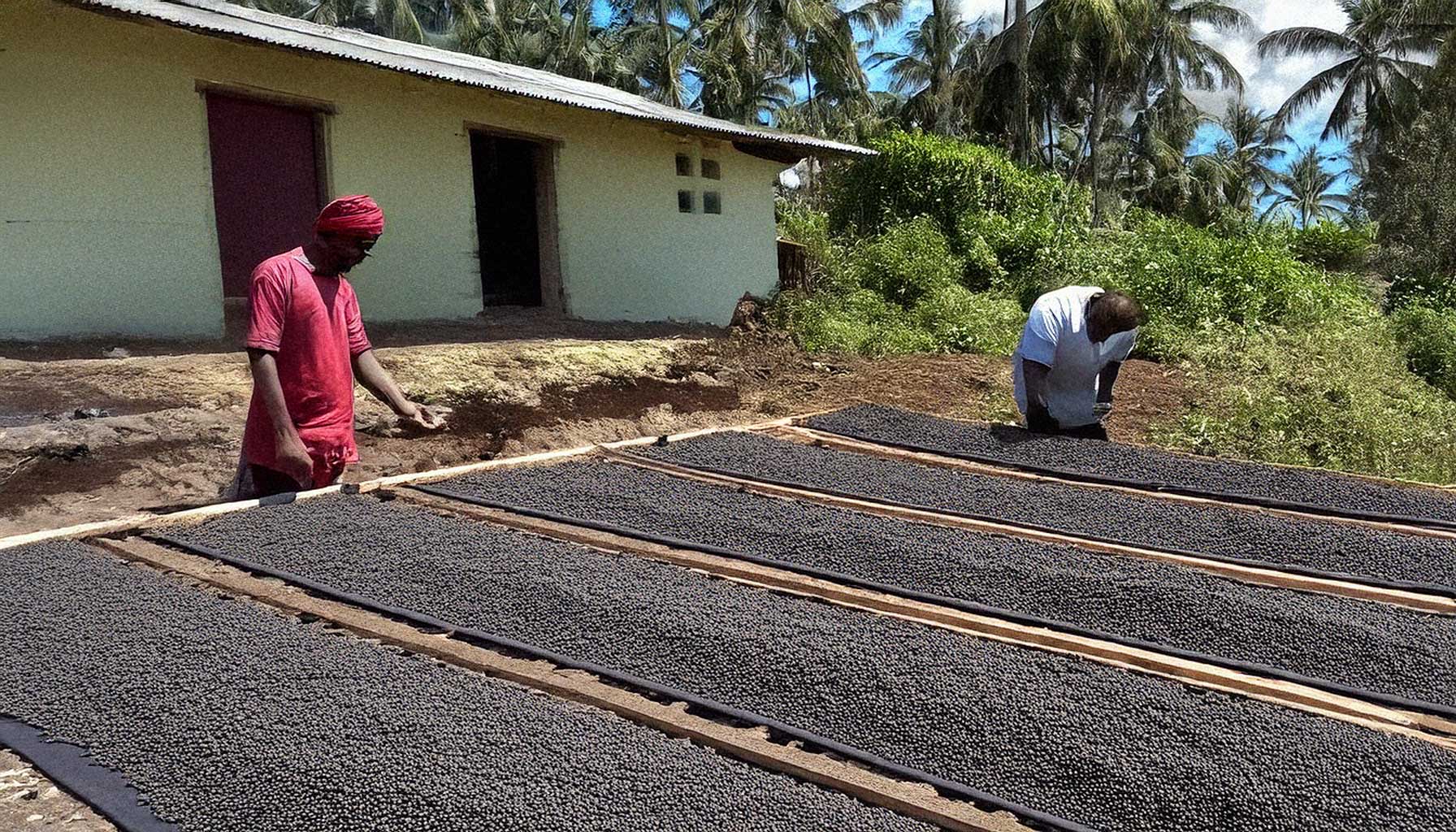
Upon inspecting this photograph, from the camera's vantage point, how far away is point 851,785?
5.30 feet

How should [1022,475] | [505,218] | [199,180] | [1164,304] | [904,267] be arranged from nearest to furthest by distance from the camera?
[1022,475]
[199,180]
[1164,304]
[904,267]
[505,218]

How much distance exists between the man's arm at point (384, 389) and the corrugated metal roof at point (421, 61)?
3499 millimetres

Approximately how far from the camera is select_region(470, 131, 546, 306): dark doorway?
10.2 m

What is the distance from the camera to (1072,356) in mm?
4363

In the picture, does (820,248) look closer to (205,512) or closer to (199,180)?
(199,180)

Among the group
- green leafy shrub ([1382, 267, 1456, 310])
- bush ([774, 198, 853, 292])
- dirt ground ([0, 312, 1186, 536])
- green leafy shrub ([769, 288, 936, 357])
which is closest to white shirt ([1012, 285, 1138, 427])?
dirt ground ([0, 312, 1186, 536])

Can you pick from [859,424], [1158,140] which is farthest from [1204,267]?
[1158,140]

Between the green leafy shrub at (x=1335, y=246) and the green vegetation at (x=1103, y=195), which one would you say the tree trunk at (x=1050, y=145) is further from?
the green leafy shrub at (x=1335, y=246)

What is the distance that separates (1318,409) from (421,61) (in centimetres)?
698

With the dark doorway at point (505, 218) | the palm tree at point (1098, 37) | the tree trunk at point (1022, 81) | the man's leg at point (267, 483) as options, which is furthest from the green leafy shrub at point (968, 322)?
the palm tree at point (1098, 37)

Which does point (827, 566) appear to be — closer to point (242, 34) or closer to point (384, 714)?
point (384, 714)

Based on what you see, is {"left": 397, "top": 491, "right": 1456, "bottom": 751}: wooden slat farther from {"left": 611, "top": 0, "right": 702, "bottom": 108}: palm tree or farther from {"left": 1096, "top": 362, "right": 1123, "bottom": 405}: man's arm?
{"left": 611, "top": 0, "right": 702, "bottom": 108}: palm tree

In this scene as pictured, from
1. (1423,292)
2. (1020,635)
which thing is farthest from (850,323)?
(1423,292)

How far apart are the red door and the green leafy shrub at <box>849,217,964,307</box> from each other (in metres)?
5.50
